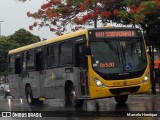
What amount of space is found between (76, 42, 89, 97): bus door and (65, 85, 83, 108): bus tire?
736 mm

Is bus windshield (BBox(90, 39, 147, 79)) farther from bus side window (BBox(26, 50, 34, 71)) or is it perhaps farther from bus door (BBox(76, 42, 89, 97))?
bus side window (BBox(26, 50, 34, 71))

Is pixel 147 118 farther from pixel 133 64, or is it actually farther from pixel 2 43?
pixel 2 43

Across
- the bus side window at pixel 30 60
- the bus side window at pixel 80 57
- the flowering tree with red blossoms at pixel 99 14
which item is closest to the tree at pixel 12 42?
the flowering tree with red blossoms at pixel 99 14

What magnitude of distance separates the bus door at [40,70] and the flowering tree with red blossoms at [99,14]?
3828mm

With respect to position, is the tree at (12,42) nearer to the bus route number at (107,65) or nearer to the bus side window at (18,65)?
the bus side window at (18,65)

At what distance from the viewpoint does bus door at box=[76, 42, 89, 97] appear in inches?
648

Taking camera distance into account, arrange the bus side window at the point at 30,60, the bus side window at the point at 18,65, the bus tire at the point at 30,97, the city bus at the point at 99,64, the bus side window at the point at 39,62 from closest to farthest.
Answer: the city bus at the point at 99,64, the bus side window at the point at 39,62, the bus side window at the point at 30,60, the bus tire at the point at 30,97, the bus side window at the point at 18,65

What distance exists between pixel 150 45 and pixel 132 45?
11576 mm

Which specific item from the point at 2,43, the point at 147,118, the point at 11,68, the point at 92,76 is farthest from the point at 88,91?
the point at 2,43

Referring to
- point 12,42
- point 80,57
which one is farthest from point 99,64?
point 12,42

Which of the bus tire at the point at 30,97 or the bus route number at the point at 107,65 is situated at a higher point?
the bus route number at the point at 107,65

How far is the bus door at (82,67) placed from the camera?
16453 mm

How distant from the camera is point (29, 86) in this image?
74.3ft

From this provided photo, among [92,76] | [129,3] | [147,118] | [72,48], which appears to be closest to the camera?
[147,118]
